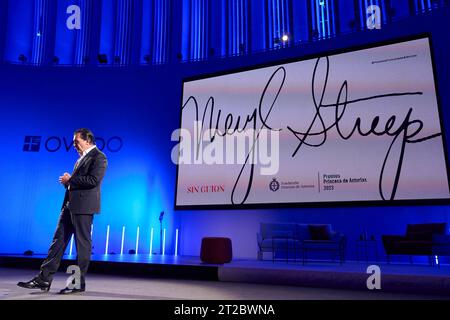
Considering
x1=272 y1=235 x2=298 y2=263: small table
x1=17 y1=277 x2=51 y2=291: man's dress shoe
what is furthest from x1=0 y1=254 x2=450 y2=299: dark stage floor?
x1=17 y1=277 x2=51 y2=291: man's dress shoe

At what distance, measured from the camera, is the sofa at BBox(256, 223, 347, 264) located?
5.32m

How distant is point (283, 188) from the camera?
5.67m

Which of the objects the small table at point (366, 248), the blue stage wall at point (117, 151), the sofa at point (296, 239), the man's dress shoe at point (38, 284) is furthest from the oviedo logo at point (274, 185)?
the man's dress shoe at point (38, 284)

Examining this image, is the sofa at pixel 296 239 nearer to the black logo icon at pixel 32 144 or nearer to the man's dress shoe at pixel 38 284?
the man's dress shoe at pixel 38 284

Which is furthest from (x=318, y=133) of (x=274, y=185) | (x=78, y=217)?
(x=78, y=217)

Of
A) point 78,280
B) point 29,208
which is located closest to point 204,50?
point 29,208

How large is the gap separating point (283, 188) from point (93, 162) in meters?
3.38

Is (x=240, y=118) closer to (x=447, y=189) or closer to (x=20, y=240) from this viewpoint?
(x=447, y=189)

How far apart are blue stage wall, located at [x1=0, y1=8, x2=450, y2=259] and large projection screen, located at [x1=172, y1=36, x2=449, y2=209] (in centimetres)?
79

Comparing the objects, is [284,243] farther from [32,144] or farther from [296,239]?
[32,144]

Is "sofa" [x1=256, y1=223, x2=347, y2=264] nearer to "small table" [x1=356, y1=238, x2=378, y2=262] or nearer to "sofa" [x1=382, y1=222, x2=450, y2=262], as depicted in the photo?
"small table" [x1=356, y1=238, x2=378, y2=262]

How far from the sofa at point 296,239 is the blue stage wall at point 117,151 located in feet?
1.34

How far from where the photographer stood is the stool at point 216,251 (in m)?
4.65

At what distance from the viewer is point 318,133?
5609 millimetres
